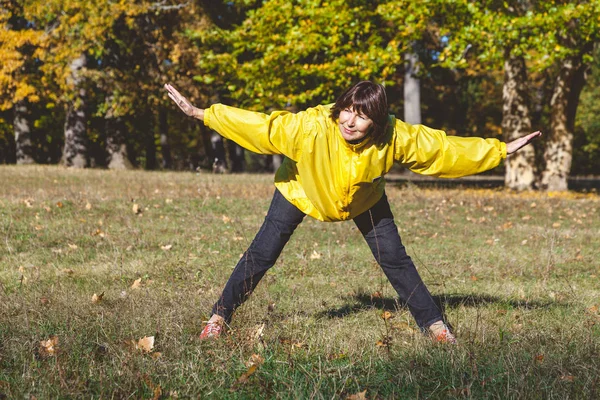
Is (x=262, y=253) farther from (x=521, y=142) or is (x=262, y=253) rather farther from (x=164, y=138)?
(x=164, y=138)

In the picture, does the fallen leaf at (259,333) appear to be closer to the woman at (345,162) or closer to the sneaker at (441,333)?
the woman at (345,162)

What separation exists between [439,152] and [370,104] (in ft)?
2.00

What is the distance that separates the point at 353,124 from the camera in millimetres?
3551

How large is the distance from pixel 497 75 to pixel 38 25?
86.9 feet

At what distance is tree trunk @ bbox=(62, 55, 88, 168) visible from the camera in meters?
22.4

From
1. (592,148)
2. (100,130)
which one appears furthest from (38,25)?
(592,148)

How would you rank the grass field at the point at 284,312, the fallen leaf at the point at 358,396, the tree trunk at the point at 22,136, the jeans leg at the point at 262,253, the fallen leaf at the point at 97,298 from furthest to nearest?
the tree trunk at the point at 22,136 < the fallen leaf at the point at 97,298 < the jeans leg at the point at 262,253 < the grass field at the point at 284,312 < the fallen leaf at the point at 358,396

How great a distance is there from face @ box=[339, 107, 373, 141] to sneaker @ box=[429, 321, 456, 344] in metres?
1.40

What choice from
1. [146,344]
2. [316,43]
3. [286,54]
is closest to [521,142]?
[146,344]

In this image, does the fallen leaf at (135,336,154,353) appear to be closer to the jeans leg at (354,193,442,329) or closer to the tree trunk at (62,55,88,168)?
the jeans leg at (354,193,442,329)

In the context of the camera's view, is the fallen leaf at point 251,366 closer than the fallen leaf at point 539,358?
Yes

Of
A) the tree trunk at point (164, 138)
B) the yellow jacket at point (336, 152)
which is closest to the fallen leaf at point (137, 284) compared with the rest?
the yellow jacket at point (336, 152)

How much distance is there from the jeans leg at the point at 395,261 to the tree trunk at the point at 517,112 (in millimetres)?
14068

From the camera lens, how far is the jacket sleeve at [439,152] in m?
3.77
